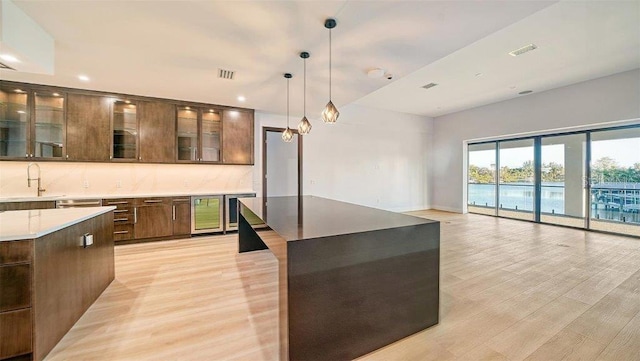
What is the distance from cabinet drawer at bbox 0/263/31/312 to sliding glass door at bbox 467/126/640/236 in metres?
8.52

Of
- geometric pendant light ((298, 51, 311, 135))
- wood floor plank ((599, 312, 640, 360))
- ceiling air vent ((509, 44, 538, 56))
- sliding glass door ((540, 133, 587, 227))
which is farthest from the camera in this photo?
sliding glass door ((540, 133, 587, 227))

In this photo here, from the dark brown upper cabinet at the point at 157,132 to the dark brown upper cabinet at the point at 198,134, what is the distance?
119mm

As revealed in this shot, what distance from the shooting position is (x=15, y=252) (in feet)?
4.99

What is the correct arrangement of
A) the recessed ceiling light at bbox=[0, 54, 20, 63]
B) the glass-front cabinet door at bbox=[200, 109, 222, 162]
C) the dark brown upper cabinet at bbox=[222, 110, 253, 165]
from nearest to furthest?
the recessed ceiling light at bbox=[0, 54, 20, 63], the glass-front cabinet door at bbox=[200, 109, 222, 162], the dark brown upper cabinet at bbox=[222, 110, 253, 165]

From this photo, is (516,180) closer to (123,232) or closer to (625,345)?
(625,345)

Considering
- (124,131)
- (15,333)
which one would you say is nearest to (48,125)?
(124,131)

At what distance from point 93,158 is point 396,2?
202 inches

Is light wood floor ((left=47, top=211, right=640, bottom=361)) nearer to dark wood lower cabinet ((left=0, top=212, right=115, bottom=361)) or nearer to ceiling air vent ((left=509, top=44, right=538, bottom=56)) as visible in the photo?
dark wood lower cabinet ((left=0, top=212, right=115, bottom=361))

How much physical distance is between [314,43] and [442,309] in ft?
9.78

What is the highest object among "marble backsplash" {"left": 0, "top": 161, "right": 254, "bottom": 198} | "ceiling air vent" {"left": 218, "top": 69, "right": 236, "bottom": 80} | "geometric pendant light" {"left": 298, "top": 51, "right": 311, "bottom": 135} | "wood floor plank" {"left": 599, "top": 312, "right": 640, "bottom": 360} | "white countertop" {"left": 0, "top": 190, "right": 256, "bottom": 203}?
"ceiling air vent" {"left": 218, "top": 69, "right": 236, "bottom": 80}

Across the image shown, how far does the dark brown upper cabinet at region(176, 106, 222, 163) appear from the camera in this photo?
4816mm

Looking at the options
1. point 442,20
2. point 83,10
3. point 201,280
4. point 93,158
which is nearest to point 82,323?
point 201,280

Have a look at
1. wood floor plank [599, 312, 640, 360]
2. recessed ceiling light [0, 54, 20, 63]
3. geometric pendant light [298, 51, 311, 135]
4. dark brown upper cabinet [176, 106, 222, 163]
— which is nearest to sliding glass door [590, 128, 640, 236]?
wood floor plank [599, 312, 640, 360]

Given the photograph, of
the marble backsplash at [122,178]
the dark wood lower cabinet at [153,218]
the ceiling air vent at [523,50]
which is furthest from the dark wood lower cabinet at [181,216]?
the ceiling air vent at [523,50]
